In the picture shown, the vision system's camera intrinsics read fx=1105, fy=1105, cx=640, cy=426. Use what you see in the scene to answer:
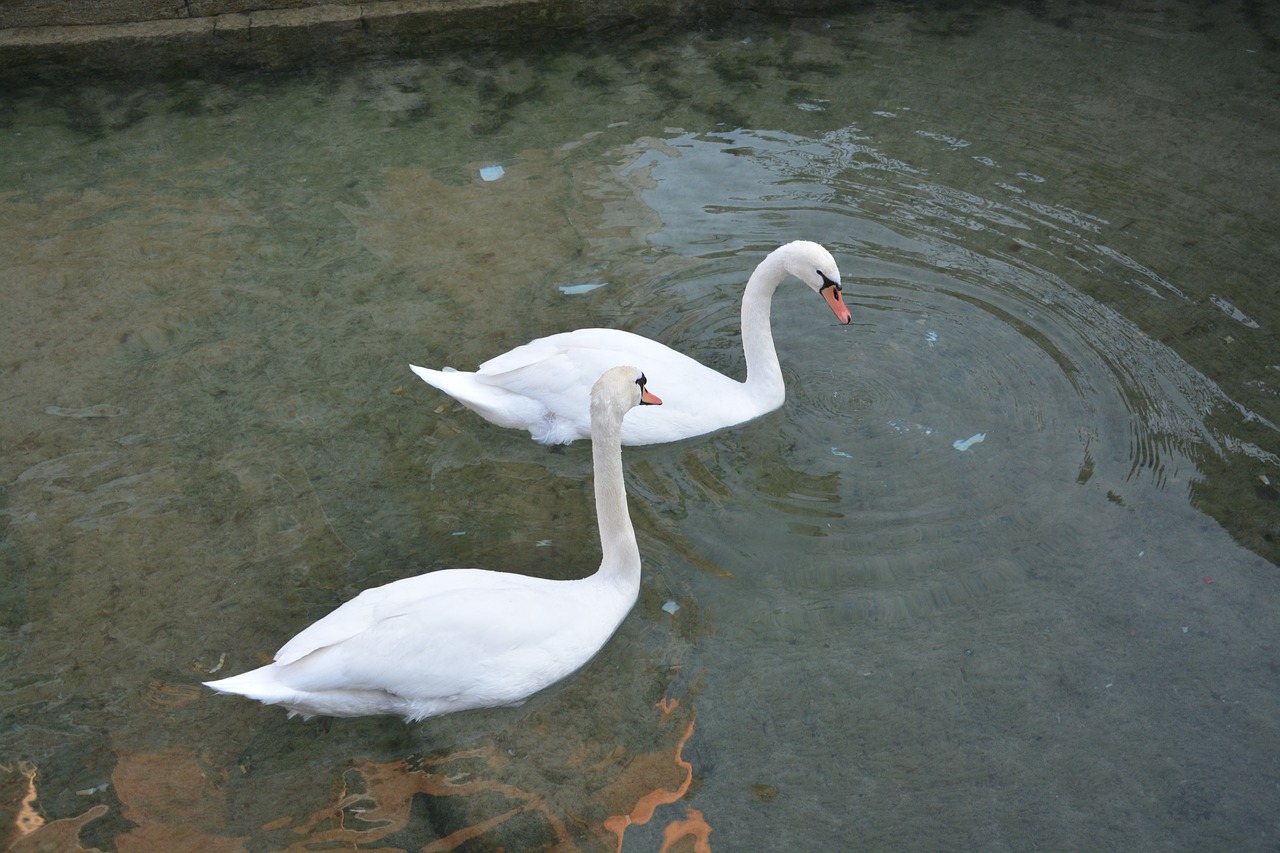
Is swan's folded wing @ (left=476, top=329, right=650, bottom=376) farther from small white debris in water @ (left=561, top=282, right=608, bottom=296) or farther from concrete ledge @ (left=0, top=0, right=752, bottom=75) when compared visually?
concrete ledge @ (left=0, top=0, right=752, bottom=75)

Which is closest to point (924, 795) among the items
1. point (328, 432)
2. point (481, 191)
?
point (328, 432)

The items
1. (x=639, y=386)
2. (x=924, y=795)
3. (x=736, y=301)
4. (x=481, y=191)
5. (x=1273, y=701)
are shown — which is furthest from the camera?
(x=481, y=191)

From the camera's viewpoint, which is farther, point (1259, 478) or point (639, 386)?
point (1259, 478)

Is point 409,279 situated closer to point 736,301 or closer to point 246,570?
point 736,301

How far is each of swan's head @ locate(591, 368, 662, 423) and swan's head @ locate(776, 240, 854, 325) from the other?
116 centimetres

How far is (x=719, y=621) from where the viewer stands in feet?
12.5

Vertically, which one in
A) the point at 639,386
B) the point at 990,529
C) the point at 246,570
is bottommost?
the point at 246,570

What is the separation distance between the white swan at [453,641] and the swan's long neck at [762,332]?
110 cm

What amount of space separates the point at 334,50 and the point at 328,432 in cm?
394

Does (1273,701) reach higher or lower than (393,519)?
higher

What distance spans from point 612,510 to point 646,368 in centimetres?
90

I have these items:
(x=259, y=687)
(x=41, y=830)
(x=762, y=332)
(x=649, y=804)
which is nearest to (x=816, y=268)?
(x=762, y=332)

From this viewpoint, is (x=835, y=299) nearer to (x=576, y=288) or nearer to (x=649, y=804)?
(x=576, y=288)

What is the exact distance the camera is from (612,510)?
3.69 metres
